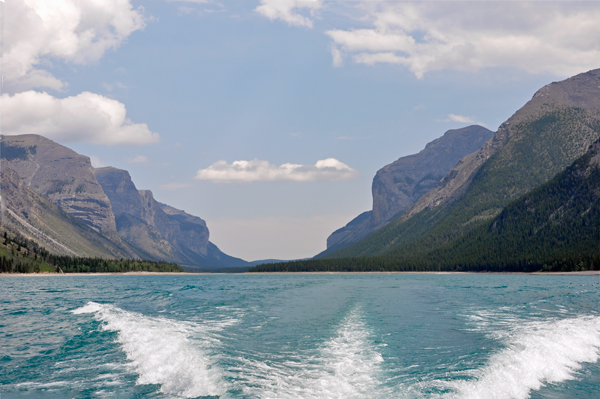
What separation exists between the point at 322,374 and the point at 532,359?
13.5m

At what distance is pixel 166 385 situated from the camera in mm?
24516

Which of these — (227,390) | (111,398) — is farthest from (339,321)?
(111,398)

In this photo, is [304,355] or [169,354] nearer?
[169,354]

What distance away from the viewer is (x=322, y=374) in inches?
1059

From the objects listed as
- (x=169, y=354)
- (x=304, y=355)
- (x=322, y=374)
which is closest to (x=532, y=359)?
(x=322, y=374)

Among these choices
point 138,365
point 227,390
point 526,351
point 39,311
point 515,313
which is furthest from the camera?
point 39,311

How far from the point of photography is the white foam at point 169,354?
24625 mm

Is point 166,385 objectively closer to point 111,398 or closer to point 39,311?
point 111,398

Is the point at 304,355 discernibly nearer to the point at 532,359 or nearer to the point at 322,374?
the point at 322,374

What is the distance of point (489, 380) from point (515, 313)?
3234cm

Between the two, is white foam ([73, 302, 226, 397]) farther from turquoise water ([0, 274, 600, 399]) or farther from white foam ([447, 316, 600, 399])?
white foam ([447, 316, 600, 399])

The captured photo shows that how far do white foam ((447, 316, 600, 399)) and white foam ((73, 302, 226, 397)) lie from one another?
12.9m

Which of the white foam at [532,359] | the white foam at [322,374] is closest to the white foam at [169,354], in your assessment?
the white foam at [322,374]

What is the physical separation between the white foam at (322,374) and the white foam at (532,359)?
16.4 ft
